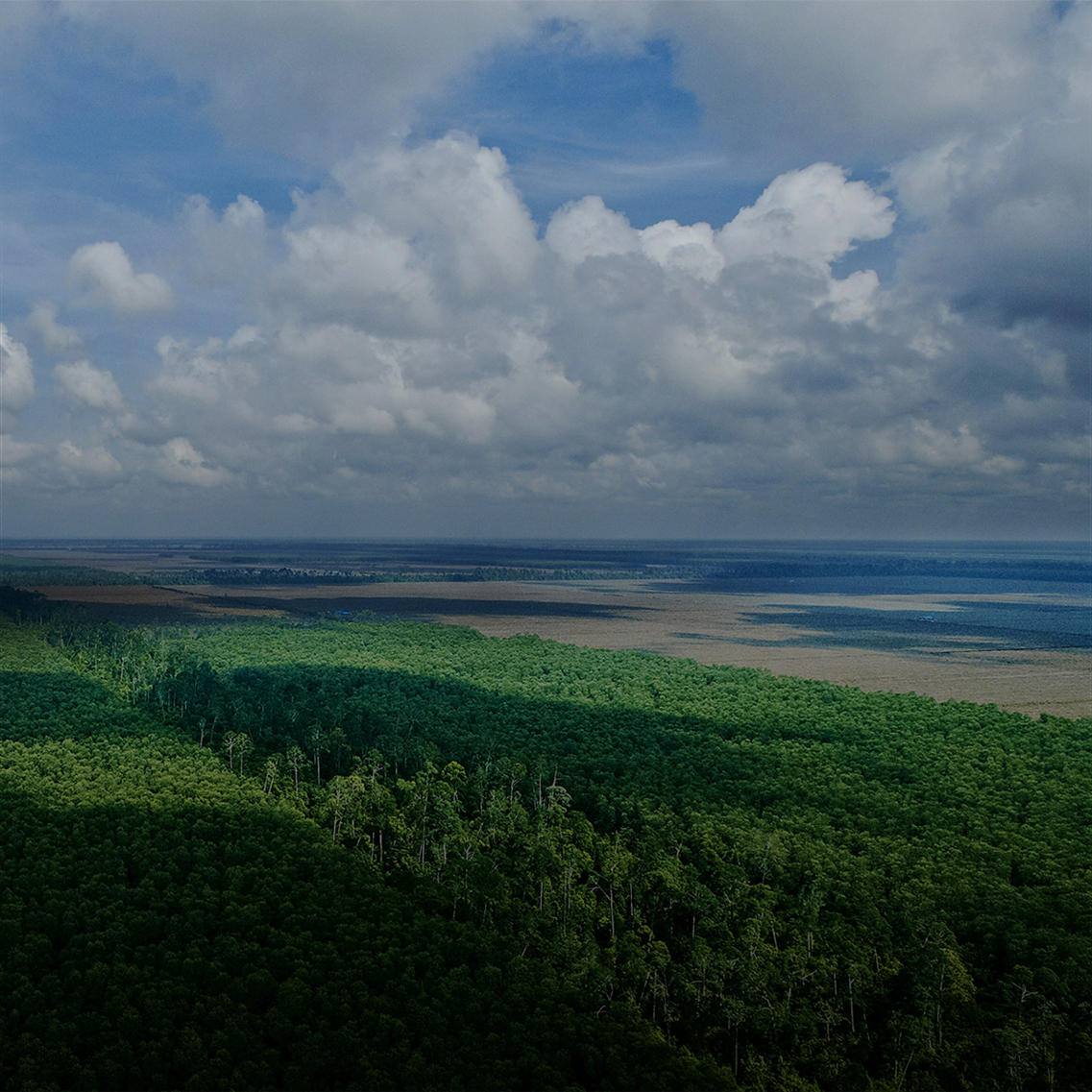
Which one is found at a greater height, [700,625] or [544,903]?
[700,625]

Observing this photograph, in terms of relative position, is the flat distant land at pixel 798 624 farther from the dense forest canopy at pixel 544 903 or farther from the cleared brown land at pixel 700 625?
the dense forest canopy at pixel 544 903

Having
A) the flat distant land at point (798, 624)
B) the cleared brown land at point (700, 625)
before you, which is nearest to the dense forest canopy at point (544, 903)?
the cleared brown land at point (700, 625)

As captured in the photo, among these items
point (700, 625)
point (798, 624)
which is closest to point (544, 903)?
point (700, 625)

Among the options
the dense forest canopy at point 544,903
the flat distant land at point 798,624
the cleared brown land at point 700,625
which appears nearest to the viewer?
the dense forest canopy at point 544,903

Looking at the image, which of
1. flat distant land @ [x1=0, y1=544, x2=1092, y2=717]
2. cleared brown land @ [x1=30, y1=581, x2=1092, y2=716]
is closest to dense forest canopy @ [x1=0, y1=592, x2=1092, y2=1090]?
cleared brown land @ [x1=30, y1=581, x2=1092, y2=716]

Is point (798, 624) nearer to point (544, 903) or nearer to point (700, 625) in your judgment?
point (700, 625)

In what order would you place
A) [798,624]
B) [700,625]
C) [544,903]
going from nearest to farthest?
[544,903]
[700,625]
[798,624]

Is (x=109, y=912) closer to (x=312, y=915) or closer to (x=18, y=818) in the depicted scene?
(x=312, y=915)
